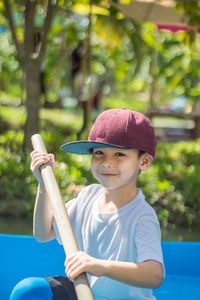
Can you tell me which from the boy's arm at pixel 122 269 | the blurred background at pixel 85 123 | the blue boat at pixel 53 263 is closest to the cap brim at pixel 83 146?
the boy's arm at pixel 122 269

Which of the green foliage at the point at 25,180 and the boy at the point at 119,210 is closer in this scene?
the boy at the point at 119,210

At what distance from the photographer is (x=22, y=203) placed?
14.8ft

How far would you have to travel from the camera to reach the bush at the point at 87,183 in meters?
4.45

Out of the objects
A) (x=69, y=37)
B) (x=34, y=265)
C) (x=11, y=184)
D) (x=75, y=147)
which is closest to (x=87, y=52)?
(x=69, y=37)

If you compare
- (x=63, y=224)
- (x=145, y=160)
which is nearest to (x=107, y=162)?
(x=145, y=160)

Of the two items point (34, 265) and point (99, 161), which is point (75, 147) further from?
point (34, 265)

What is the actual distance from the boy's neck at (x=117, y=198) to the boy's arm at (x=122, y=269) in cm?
22

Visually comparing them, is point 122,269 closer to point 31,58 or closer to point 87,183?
point 87,183

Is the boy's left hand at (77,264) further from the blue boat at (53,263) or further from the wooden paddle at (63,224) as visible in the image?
the blue boat at (53,263)

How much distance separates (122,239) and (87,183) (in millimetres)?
3315

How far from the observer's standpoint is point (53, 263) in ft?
7.82

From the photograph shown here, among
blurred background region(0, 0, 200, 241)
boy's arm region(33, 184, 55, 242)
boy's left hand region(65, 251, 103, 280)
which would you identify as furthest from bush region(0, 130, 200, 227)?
boy's left hand region(65, 251, 103, 280)

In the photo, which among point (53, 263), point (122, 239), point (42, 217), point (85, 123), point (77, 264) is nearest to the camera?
point (77, 264)

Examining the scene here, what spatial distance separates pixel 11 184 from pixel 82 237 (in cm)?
326
